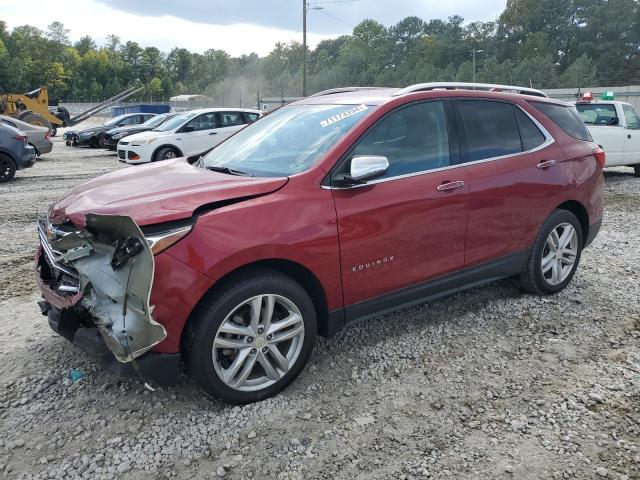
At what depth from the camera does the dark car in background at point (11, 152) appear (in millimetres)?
11094

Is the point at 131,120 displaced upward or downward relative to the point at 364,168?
downward

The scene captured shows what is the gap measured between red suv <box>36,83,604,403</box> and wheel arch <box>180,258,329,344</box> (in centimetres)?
1

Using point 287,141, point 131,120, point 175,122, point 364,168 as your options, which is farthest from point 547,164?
point 131,120

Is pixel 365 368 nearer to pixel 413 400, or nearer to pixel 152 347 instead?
pixel 413 400

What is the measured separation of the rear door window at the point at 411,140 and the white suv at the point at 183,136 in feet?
31.9

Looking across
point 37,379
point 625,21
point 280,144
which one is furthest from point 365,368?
point 625,21

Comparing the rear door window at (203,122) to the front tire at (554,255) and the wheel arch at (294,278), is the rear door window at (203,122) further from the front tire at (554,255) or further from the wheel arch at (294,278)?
the wheel arch at (294,278)

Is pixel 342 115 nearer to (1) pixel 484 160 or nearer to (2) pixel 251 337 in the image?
(1) pixel 484 160

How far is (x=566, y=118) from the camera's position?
4.64 meters

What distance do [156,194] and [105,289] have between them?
61 centimetres

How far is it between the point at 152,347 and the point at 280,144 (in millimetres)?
1687

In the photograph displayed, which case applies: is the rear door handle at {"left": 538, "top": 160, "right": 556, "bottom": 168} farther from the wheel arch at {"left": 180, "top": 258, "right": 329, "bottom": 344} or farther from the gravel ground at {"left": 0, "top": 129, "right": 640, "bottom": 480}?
the wheel arch at {"left": 180, "top": 258, "right": 329, "bottom": 344}

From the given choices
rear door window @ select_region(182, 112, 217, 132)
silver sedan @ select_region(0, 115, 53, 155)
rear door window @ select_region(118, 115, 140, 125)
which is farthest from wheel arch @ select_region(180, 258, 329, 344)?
rear door window @ select_region(118, 115, 140, 125)

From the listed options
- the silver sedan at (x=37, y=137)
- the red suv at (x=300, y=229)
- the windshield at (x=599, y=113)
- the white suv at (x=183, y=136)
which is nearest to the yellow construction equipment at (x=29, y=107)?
the silver sedan at (x=37, y=137)
